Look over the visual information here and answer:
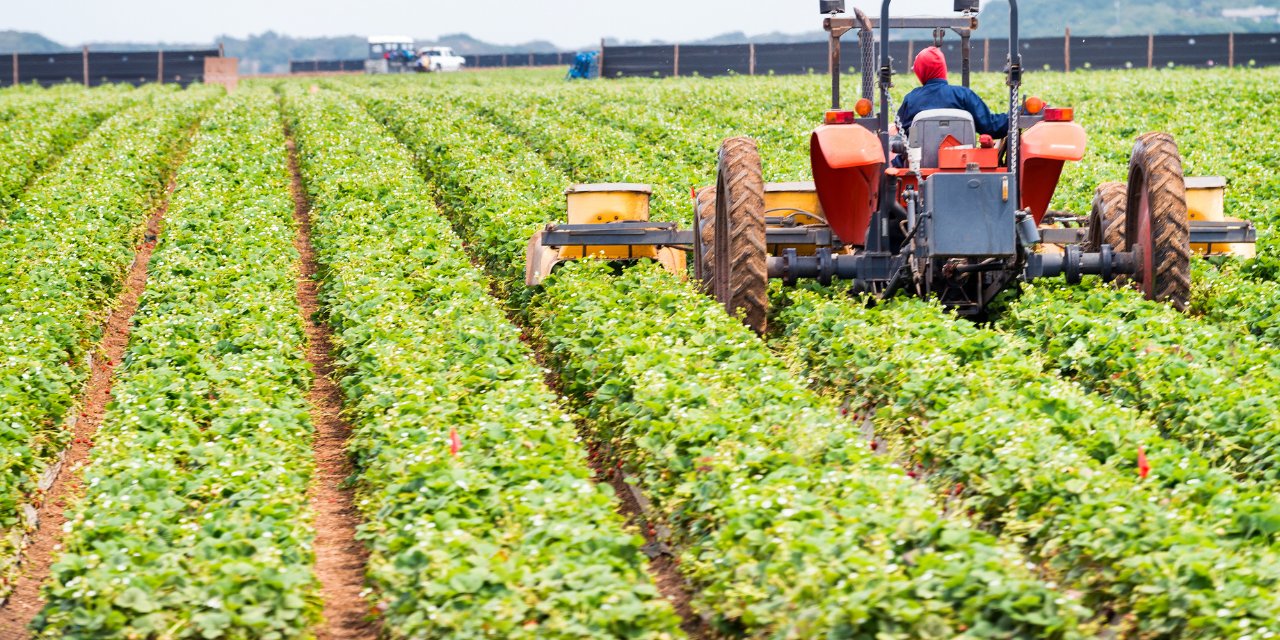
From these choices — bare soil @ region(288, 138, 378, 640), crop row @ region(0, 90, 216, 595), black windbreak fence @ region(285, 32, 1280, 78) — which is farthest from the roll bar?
black windbreak fence @ region(285, 32, 1280, 78)

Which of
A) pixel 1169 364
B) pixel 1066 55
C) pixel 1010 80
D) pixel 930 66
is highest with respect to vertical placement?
pixel 1066 55

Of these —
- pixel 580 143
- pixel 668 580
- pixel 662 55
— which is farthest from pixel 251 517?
pixel 662 55

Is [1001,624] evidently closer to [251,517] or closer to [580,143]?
[251,517]

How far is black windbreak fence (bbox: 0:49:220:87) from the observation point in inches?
2106

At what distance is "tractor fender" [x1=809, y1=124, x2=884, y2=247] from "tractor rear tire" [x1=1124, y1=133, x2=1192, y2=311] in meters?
1.70

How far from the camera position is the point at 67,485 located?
329 inches

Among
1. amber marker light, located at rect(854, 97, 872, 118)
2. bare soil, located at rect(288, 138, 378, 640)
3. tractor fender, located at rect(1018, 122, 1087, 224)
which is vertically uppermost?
amber marker light, located at rect(854, 97, 872, 118)

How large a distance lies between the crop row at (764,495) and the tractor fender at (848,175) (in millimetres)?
1182

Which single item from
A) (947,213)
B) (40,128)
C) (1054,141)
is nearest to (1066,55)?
(40,128)

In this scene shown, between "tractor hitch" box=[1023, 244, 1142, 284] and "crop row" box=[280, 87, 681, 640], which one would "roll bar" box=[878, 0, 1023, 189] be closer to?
"tractor hitch" box=[1023, 244, 1142, 284]

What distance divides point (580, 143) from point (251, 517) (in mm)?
16551

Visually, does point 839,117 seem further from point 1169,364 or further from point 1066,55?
point 1066,55

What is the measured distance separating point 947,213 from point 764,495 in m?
3.47

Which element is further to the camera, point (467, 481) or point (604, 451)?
point (604, 451)
